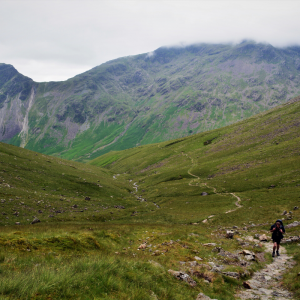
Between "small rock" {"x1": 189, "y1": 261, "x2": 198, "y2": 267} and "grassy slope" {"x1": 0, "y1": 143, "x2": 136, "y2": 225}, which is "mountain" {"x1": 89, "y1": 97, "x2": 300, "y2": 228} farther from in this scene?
"small rock" {"x1": 189, "y1": 261, "x2": 198, "y2": 267}

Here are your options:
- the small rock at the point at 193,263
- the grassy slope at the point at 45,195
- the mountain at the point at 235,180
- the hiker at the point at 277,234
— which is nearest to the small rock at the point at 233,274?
the small rock at the point at 193,263

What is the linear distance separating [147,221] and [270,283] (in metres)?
31.2

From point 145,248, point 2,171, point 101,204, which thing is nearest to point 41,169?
point 2,171

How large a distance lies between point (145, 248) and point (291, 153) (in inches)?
3185

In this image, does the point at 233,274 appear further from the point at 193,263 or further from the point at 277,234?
the point at 277,234

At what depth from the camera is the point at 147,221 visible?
141 feet

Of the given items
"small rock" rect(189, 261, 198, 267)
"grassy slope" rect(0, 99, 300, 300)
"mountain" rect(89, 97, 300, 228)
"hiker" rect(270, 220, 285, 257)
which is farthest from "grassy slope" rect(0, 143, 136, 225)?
"hiker" rect(270, 220, 285, 257)

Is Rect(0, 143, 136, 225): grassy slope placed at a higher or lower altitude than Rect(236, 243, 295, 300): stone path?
lower

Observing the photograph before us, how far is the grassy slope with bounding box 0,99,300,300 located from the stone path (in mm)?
733

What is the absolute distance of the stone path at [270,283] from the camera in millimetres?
11903

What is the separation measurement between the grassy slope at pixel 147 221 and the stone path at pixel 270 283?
2.41ft

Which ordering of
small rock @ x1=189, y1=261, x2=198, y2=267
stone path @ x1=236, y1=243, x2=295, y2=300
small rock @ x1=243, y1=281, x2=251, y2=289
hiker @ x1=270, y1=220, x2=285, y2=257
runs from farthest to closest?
1. hiker @ x1=270, y1=220, x2=285, y2=257
2. small rock @ x1=189, y1=261, x2=198, y2=267
3. small rock @ x1=243, y1=281, x2=251, y2=289
4. stone path @ x1=236, y1=243, x2=295, y2=300

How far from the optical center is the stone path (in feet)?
39.1

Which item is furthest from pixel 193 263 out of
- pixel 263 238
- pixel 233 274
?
pixel 263 238
